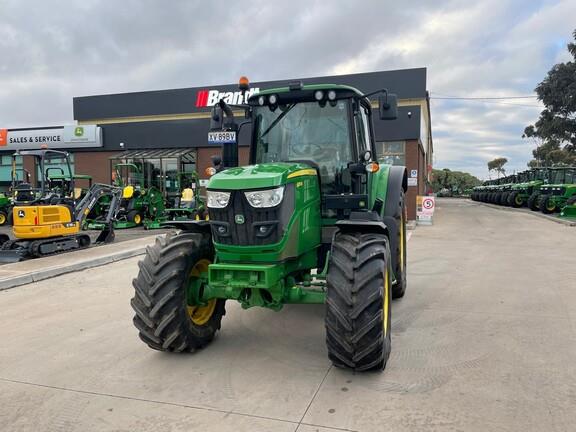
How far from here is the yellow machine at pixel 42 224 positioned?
975cm

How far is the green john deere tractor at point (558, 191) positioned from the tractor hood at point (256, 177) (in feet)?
74.4

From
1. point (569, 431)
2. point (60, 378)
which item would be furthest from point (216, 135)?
point (569, 431)

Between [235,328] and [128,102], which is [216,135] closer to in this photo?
[235,328]

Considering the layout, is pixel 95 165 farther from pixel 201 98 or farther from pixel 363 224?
pixel 363 224

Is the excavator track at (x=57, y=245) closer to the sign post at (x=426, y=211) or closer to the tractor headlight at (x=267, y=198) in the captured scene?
the tractor headlight at (x=267, y=198)

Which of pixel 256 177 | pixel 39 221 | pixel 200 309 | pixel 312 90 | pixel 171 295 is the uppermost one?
pixel 312 90

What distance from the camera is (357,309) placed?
3525 millimetres

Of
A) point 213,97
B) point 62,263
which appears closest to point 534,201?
point 213,97

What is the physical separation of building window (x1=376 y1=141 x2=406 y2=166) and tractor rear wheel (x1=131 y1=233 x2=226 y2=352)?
49.7 feet

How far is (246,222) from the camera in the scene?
12.6ft

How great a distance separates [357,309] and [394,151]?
16.0 meters

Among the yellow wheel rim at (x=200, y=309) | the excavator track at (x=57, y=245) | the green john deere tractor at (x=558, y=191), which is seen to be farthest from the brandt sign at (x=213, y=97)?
the yellow wheel rim at (x=200, y=309)

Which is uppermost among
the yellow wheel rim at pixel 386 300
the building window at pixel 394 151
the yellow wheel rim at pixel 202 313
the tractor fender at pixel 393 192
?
the building window at pixel 394 151

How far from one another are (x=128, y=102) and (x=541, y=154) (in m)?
52.8
